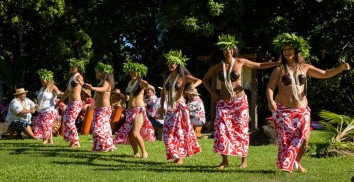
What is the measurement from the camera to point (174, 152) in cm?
842

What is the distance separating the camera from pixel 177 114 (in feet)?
28.3

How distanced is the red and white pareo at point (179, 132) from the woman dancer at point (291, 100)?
1.78 meters

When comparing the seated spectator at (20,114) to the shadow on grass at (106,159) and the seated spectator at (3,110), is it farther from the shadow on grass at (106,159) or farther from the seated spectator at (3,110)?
the seated spectator at (3,110)

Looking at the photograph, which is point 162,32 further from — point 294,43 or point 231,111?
point 294,43

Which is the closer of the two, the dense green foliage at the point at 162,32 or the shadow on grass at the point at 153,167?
the shadow on grass at the point at 153,167

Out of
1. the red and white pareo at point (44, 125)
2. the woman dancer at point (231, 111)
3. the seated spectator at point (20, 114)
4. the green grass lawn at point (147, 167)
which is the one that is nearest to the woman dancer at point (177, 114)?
the green grass lawn at point (147, 167)

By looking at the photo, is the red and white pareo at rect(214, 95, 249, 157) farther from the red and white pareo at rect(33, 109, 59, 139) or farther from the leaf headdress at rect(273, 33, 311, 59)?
the red and white pareo at rect(33, 109, 59, 139)

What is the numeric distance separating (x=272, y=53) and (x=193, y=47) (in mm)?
2776

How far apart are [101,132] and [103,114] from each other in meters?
0.33

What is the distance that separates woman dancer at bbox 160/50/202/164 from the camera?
8570 mm

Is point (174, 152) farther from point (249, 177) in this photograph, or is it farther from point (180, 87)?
point (249, 177)

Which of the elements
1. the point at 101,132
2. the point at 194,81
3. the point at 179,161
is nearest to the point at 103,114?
the point at 101,132

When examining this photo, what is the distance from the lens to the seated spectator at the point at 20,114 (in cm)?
1437

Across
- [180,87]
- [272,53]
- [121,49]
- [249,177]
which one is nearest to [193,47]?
[272,53]
